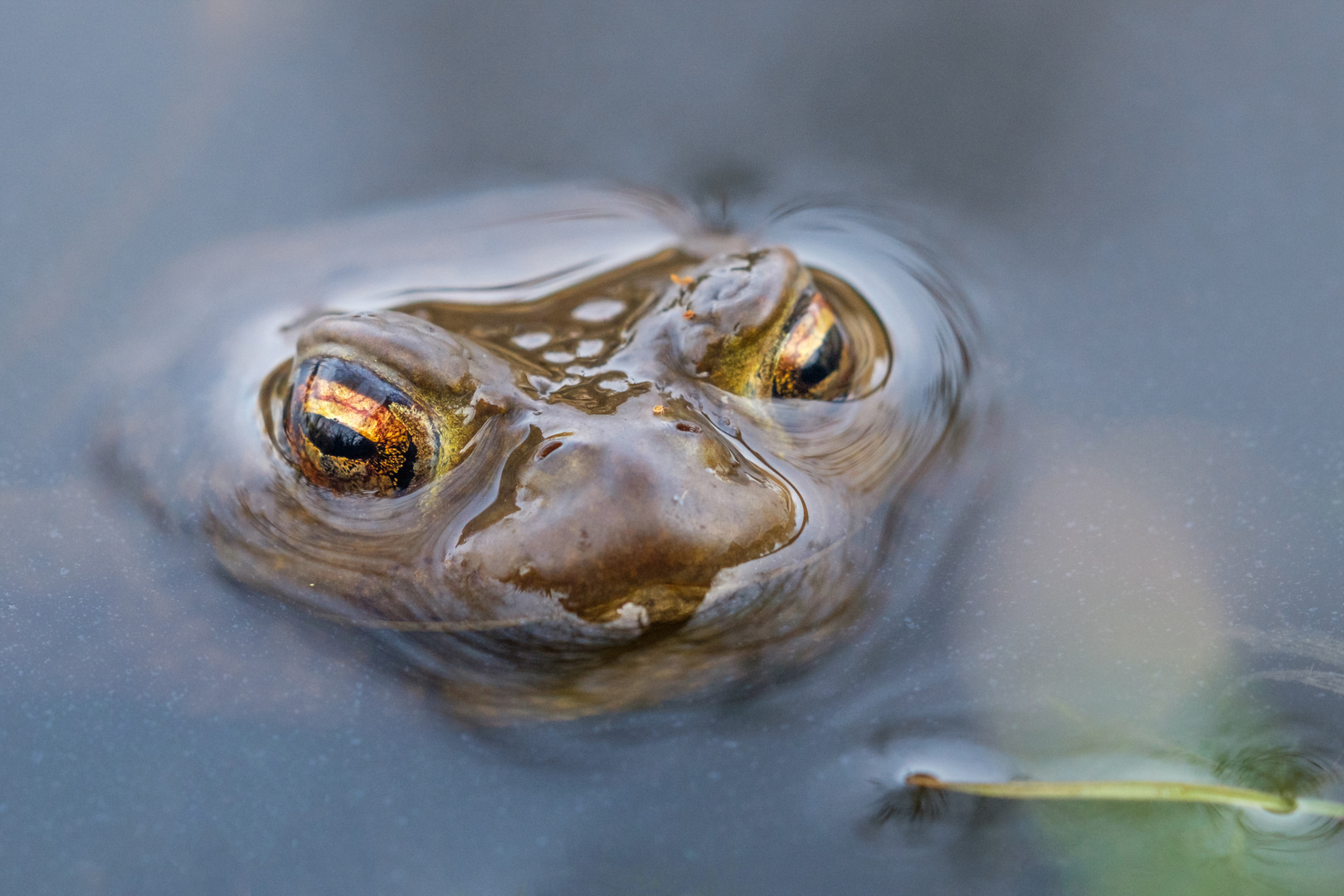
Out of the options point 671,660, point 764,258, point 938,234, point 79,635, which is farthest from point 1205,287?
point 79,635

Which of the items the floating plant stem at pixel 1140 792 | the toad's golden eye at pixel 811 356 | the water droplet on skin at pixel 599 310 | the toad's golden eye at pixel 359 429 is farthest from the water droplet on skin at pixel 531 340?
the floating plant stem at pixel 1140 792

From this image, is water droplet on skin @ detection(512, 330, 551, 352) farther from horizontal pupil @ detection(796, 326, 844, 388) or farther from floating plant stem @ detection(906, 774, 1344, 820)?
floating plant stem @ detection(906, 774, 1344, 820)

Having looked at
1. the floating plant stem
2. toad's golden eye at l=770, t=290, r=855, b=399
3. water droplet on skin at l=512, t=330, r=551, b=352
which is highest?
toad's golden eye at l=770, t=290, r=855, b=399

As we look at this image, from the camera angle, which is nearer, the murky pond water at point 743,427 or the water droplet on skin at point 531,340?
the murky pond water at point 743,427

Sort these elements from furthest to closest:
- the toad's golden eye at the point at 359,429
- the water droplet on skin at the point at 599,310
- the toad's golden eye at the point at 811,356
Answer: the water droplet on skin at the point at 599,310
the toad's golden eye at the point at 811,356
the toad's golden eye at the point at 359,429

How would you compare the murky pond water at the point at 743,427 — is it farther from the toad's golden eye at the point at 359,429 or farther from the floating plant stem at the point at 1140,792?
the toad's golden eye at the point at 359,429

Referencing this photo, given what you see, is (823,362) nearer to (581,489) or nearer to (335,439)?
(581,489)

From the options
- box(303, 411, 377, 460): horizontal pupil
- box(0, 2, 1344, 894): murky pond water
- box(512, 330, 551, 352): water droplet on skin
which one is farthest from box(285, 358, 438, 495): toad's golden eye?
box(512, 330, 551, 352): water droplet on skin

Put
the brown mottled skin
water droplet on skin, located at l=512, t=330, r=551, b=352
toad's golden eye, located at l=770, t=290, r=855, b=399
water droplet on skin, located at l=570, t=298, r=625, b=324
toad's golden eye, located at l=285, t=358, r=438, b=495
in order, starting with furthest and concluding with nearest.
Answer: water droplet on skin, located at l=570, t=298, r=625, b=324, water droplet on skin, located at l=512, t=330, r=551, b=352, toad's golden eye, located at l=770, t=290, r=855, b=399, toad's golden eye, located at l=285, t=358, r=438, b=495, the brown mottled skin
